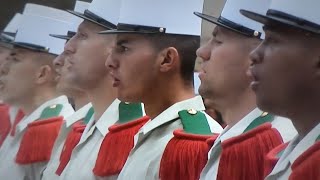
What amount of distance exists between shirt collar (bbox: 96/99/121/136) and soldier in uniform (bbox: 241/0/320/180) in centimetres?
93

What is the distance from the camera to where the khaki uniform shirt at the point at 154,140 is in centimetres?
181

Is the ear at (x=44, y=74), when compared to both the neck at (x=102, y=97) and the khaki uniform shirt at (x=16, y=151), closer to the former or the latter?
the khaki uniform shirt at (x=16, y=151)

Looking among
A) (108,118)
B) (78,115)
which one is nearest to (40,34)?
(78,115)

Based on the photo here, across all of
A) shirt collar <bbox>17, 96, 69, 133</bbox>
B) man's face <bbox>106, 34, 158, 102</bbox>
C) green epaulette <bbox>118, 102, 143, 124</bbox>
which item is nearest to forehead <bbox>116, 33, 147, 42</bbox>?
man's face <bbox>106, 34, 158, 102</bbox>

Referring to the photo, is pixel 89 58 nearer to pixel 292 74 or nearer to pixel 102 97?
pixel 102 97

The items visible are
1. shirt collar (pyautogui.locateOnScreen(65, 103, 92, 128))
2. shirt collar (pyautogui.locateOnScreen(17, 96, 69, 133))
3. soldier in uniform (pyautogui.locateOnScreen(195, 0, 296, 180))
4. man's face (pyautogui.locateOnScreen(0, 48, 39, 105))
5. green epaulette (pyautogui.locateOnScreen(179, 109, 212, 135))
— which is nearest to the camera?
soldier in uniform (pyautogui.locateOnScreen(195, 0, 296, 180))

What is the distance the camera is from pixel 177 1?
1971 millimetres

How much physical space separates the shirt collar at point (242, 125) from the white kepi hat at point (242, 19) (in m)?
0.16

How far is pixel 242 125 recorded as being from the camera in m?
1.60

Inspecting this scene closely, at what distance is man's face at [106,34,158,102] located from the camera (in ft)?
6.20

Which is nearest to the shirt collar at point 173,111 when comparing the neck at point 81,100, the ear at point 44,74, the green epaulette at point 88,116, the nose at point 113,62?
the nose at point 113,62

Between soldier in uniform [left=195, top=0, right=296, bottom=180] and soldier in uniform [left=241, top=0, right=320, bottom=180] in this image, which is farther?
soldier in uniform [left=195, top=0, right=296, bottom=180]

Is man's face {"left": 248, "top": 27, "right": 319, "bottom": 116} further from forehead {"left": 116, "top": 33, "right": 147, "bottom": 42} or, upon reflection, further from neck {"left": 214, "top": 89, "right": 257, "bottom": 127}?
forehead {"left": 116, "top": 33, "right": 147, "bottom": 42}

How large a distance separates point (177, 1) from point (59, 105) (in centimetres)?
117
